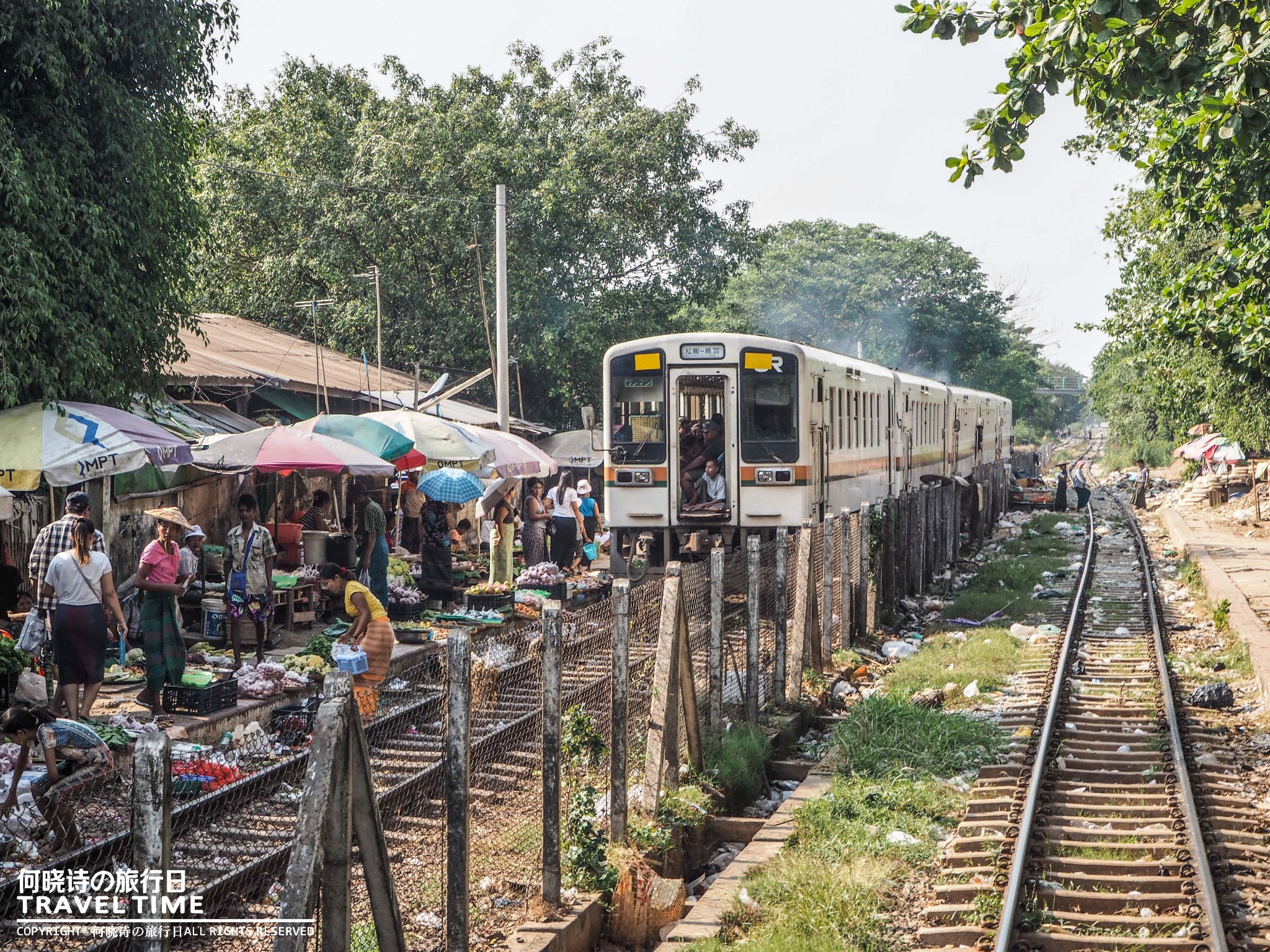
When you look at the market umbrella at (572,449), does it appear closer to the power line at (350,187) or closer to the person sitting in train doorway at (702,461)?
the power line at (350,187)

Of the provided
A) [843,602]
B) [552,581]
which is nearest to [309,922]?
[843,602]

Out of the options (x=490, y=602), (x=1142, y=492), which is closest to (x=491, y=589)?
(x=490, y=602)

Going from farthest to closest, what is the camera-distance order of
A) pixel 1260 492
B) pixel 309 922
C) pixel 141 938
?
pixel 1260 492 < pixel 309 922 < pixel 141 938

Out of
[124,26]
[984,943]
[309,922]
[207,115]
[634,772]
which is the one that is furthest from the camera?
[207,115]

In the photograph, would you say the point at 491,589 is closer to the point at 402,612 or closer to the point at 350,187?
the point at 402,612

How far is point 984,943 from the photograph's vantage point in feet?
18.1

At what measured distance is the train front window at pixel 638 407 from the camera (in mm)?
14820

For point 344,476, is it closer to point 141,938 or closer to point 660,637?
point 660,637

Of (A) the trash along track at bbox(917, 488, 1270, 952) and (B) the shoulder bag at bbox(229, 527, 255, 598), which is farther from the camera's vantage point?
(B) the shoulder bag at bbox(229, 527, 255, 598)

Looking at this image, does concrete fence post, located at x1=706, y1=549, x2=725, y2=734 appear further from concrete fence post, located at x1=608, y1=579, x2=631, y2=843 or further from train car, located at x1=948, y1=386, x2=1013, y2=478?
train car, located at x1=948, y1=386, x2=1013, y2=478

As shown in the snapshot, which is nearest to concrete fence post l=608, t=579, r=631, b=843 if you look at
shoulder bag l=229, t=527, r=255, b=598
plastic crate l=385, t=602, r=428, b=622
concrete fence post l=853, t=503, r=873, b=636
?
shoulder bag l=229, t=527, r=255, b=598

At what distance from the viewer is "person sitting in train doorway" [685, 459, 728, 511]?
1477 cm

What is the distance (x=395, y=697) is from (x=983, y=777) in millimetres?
4923

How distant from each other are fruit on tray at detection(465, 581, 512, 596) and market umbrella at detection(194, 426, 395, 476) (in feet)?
7.88
